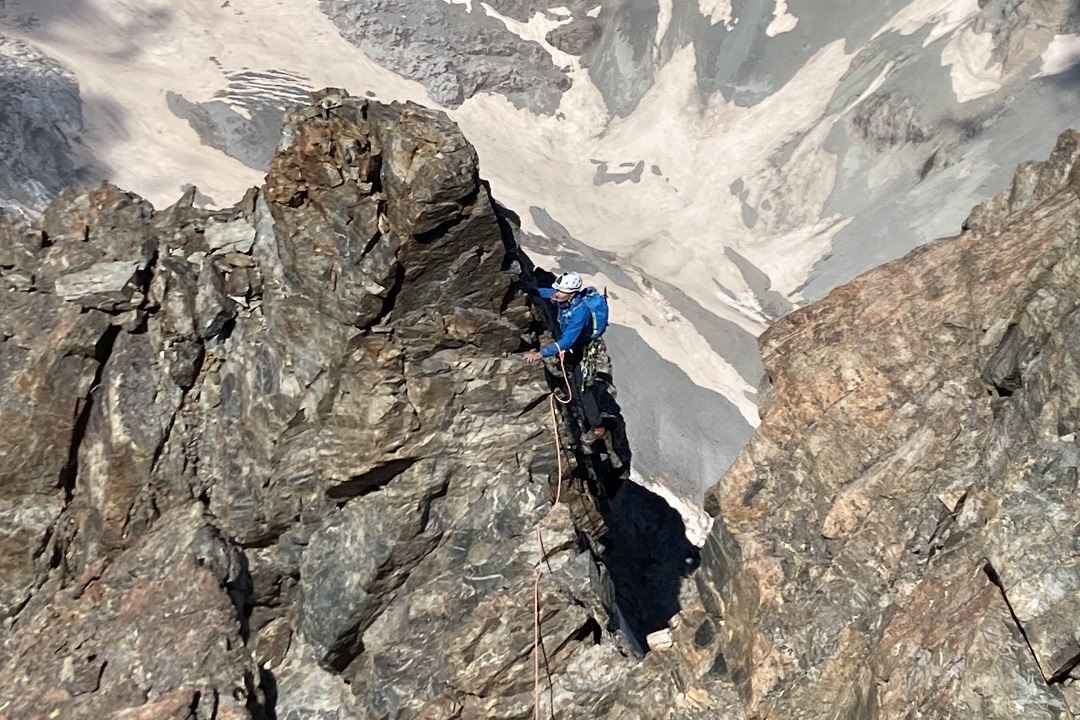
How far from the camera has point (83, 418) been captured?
11578mm

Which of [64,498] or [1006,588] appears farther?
[64,498]

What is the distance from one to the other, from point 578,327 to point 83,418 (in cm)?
713

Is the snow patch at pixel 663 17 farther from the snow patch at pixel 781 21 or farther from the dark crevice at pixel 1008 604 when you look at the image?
the dark crevice at pixel 1008 604

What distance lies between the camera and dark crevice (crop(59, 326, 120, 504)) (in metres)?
11.4

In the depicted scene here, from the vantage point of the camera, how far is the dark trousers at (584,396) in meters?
12.7


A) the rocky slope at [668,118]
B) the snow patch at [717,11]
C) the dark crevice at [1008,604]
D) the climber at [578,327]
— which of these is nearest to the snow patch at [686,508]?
the rocky slope at [668,118]

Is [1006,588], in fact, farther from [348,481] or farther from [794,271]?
[794,271]

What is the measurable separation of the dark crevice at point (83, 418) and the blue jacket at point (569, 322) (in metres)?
6.22

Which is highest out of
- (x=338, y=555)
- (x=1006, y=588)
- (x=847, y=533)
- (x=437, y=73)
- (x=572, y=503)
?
(x=1006, y=588)

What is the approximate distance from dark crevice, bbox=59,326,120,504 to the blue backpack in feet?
22.6

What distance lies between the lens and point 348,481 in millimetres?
11055

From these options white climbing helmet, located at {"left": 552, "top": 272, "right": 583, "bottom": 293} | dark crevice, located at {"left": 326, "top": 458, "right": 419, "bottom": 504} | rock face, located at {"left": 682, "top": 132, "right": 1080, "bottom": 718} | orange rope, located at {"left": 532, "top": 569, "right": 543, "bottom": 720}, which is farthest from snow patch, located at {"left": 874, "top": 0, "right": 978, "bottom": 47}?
orange rope, located at {"left": 532, "top": 569, "right": 543, "bottom": 720}

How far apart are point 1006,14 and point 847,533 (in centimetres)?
4492

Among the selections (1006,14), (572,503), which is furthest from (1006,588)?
(1006,14)
